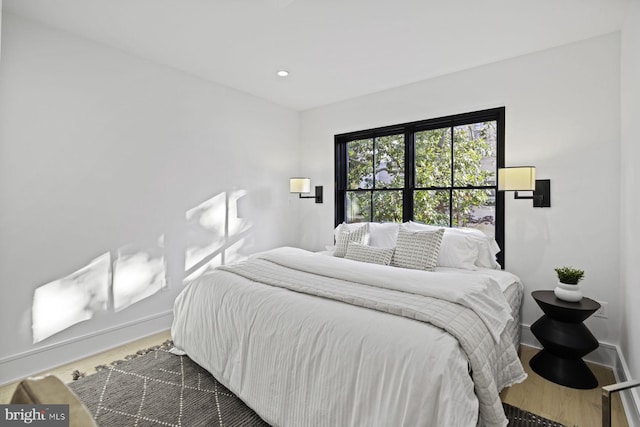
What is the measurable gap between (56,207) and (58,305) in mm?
792

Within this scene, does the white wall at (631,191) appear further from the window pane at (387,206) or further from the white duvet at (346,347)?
the window pane at (387,206)

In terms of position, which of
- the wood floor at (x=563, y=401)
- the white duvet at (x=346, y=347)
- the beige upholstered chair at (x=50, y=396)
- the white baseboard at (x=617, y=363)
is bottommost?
the wood floor at (x=563, y=401)

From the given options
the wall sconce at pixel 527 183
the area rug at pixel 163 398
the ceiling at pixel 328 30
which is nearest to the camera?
the area rug at pixel 163 398

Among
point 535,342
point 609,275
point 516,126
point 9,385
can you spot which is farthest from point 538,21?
point 9,385

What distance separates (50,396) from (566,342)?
2.92 m

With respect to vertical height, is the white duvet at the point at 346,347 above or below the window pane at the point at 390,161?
below

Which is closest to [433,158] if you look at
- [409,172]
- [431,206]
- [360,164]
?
[409,172]

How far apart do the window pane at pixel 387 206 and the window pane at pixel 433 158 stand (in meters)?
0.32

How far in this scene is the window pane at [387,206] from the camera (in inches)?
155

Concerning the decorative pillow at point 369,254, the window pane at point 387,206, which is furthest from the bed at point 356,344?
the window pane at point 387,206

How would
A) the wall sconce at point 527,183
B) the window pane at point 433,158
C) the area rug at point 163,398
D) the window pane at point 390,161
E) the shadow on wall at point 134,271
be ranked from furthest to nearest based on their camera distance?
the window pane at point 390,161
the window pane at point 433,158
the wall sconce at point 527,183
the shadow on wall at point 134,271
the area rug at point 163,398

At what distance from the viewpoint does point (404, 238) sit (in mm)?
3045

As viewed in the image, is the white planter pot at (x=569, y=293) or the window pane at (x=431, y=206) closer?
the white planter pot at (x=569, y=293)

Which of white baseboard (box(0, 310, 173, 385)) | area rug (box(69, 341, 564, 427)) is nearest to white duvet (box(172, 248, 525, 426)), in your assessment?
area rug (box(69, 341, 564, 427))
